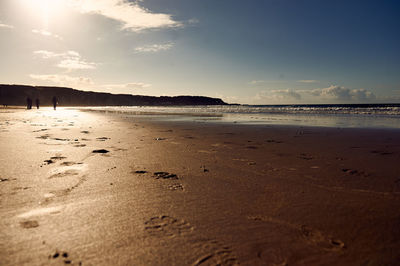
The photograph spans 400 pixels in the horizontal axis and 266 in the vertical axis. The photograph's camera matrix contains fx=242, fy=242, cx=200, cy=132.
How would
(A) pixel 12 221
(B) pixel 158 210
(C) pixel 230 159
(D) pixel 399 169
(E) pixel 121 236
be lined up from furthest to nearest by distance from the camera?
1. (C) pixel 230 159
2. (D) pixel 399 169
3. (B) pixel 158 210
4. (A) pixel 12 221
5. (E) pixel 121 236

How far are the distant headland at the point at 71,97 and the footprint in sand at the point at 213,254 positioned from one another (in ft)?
334

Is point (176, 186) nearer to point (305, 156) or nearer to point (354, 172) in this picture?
point (354, 172)

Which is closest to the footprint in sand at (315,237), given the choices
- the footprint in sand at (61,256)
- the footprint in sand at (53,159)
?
the footprint in sand at (61,256)

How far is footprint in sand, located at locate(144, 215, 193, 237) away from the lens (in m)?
2.07

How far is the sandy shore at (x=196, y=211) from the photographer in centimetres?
181

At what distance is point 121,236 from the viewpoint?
78.7 inches

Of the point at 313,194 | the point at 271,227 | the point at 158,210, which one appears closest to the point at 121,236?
the point at 158,210

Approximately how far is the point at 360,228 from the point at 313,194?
0.81 metres

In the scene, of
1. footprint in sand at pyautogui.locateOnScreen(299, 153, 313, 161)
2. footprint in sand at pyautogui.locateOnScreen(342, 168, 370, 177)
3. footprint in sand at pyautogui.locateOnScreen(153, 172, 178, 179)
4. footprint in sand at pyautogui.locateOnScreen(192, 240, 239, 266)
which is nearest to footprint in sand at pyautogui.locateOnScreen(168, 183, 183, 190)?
footprint in sand at pyautogui.locateOnScreen(153, 172, 178, 179)

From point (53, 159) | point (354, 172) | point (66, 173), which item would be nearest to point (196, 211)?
point (66, 173)

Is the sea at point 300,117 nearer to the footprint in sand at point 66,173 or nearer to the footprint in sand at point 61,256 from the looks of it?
the footprint in sand at point 66,173

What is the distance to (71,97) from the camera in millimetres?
106000

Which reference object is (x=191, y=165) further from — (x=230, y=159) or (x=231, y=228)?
(x=231, y=228)

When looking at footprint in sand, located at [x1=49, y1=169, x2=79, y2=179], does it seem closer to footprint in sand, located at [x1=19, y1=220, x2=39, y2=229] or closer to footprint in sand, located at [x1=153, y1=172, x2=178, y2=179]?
footprint in sand, located at [x1=153, y1=172, x2=178, y2=179]
